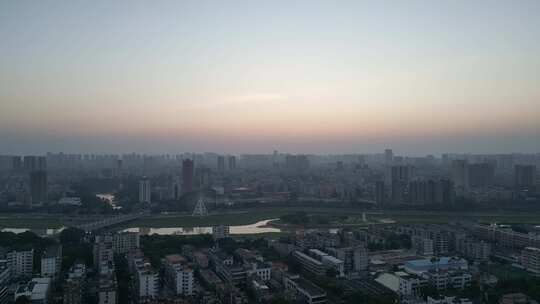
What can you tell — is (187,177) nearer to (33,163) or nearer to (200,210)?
(200,210)

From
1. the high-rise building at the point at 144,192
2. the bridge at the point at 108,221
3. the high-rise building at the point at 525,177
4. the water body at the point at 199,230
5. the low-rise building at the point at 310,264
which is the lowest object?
the water body at the point at 199,230

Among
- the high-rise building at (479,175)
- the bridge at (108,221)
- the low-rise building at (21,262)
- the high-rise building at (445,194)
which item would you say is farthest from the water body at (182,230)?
the high-rise building at (479,175)

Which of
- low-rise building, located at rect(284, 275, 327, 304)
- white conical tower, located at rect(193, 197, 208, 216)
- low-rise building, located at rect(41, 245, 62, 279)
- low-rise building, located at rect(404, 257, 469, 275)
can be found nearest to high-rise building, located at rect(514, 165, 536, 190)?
white conical tower, located at rect(193, 197, 208, 216)

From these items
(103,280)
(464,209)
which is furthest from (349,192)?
(103,280)

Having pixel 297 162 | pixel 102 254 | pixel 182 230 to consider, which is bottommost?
pixel 182 230

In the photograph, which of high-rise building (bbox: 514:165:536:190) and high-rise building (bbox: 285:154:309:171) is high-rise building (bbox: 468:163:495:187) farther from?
high-rise building (bbox: 285:154:309:171)

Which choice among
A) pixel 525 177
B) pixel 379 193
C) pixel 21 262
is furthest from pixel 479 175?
pixel 21 262

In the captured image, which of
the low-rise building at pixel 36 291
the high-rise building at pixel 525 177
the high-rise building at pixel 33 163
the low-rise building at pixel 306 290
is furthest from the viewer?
the high-rise building at pixel 33 163

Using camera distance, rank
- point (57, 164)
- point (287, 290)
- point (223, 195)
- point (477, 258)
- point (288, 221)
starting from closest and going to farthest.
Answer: point (287, 290), point (477, 258), point (288, 221), point (223, 195), point (57, 164)

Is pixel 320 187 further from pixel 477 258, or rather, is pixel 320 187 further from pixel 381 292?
pixel 381 292

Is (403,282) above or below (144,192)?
below

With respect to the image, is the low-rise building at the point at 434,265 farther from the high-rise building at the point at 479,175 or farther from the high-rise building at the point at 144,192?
the high-rise building at the point at 479,175
